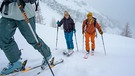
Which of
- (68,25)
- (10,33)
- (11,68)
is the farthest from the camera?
(68,25)

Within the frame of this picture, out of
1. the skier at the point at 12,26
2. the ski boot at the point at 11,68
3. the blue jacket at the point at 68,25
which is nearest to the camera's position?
the skier at the point at 12,26

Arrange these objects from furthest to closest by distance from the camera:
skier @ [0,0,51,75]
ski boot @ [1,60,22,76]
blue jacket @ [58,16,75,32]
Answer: blue jacket @ [58,16,75,32] → ski boot @ [1,60,22,76] → skier @ [0,0,51,75]

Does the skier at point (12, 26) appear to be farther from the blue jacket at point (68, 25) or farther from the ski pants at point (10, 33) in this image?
the blue jacket at point (68, 25)

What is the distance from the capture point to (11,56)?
491 cm

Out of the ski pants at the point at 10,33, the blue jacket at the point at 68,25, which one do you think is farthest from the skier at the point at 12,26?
the blue jacket at the point at 68,25

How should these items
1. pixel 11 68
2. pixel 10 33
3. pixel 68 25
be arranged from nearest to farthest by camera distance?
1. pixel 10 33
2. pixel 11 68
3. pixel 68 25

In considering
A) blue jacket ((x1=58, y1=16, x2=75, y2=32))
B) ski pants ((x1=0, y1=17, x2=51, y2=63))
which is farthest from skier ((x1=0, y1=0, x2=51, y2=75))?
blue jacket ((x1=58, y1=16, x2=75, y2=32))

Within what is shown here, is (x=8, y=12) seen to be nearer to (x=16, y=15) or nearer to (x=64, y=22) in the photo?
(x=16, y=15)

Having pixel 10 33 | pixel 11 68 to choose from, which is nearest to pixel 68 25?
pixel 11 68

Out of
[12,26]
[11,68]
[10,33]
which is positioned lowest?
[11,68]

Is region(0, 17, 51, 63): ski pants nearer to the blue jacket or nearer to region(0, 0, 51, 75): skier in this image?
region(0, 0, 51, 75): skier

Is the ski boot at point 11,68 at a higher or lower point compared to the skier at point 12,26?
lower

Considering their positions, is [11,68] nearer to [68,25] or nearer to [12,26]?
[12,26]

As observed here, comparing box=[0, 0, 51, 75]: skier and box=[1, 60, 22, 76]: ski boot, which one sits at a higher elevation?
box=[0, 0, 51, 75]: skier
